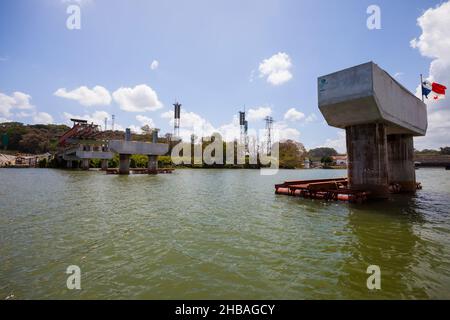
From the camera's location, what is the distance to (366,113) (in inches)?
793

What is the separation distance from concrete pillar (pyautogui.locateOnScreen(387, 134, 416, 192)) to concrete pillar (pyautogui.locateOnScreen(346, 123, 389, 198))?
10.1 metres

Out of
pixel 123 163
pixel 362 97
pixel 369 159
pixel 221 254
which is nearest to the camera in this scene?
pixel 221 254

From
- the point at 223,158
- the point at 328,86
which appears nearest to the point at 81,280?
the point at 328,86

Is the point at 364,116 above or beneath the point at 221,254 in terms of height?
above

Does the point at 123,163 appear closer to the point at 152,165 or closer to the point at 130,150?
the point at 130,150

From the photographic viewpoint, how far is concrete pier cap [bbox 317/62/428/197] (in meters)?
18.9

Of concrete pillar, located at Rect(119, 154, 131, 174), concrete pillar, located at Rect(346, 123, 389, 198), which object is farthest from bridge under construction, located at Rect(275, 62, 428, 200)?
concrete pillar, located at Rect(119, 154, 131, 174)

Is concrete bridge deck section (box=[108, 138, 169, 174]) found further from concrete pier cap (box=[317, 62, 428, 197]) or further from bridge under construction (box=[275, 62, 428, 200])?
concrete pier cap (box=[317, 62, 428, 197])

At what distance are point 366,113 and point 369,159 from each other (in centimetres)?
432

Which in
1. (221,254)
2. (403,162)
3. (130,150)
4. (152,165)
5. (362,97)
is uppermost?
(362,97)

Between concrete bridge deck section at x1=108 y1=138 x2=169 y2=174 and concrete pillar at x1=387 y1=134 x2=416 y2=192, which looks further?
concrete bridge deck section at x1=108 y1=138 x2=169 y2=174

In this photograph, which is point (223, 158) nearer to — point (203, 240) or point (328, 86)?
point (328, 86)

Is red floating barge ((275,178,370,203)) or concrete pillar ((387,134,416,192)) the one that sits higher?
concrete pillar ((387,134,416,192))

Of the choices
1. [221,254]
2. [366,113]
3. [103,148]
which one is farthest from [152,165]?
[221,254]
